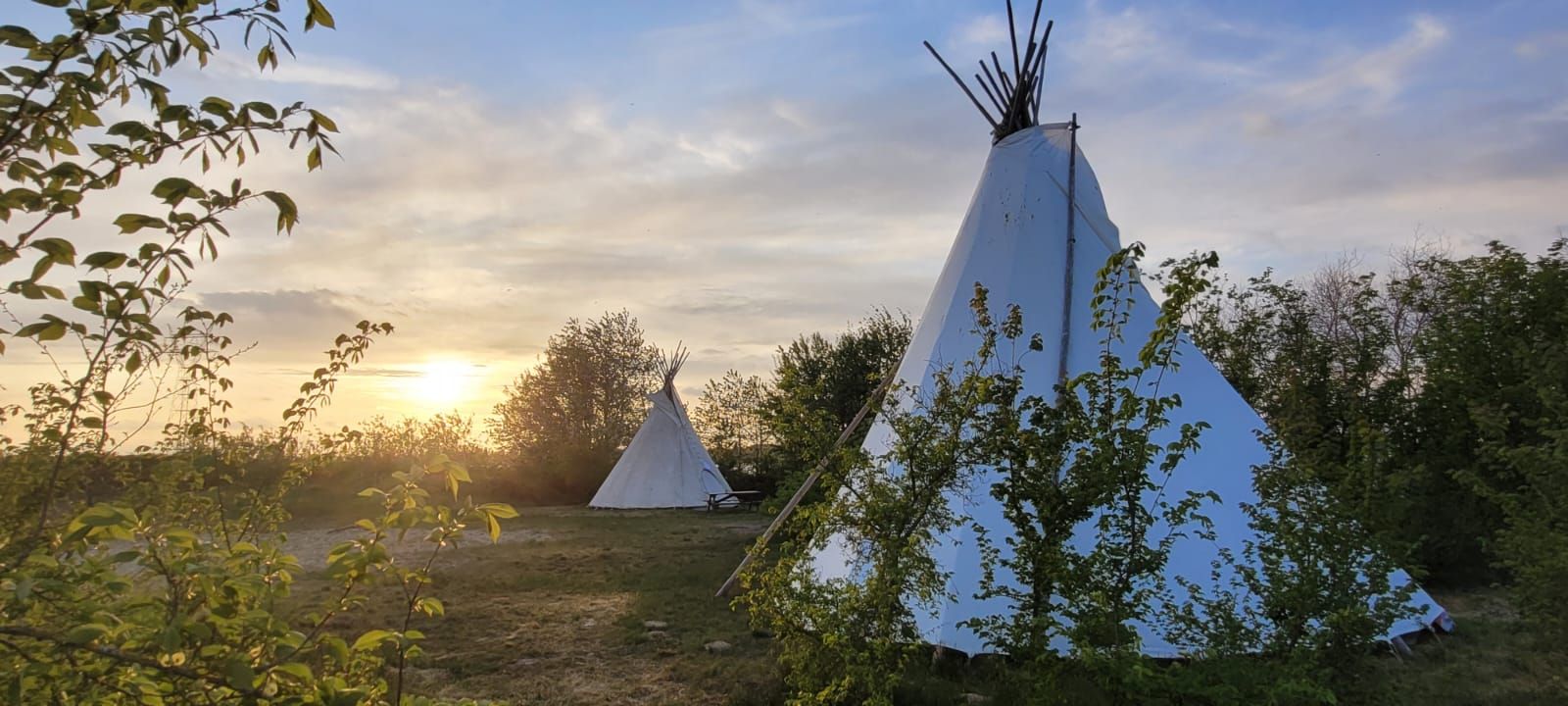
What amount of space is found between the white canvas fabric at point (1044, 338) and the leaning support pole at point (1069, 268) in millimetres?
42

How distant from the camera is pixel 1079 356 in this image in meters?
5.63

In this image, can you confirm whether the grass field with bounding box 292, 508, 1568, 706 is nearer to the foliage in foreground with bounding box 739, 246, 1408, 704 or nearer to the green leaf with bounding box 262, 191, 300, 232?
the foliage in foreground with bounding box 739, 246, 1408, 704

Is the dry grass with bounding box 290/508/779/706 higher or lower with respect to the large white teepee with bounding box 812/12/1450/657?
lower

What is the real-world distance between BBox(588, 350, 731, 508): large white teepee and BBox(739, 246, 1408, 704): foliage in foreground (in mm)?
15440

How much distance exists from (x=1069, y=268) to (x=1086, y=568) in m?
3.41

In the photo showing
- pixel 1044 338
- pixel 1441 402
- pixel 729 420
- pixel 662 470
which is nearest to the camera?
pixel 1044 338

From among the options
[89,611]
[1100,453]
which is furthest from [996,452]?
[89,611]

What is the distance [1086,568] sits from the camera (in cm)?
311

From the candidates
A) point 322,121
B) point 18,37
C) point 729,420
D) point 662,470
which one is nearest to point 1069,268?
Result: point 322,121

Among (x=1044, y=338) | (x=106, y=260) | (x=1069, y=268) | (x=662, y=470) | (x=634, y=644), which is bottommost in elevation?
(x=634, y=644)

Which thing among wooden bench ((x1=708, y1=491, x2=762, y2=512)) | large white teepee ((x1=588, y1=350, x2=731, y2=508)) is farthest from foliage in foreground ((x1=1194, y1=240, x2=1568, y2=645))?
large white teepee ((x1=588, y1=350, x2=731, y2=508))

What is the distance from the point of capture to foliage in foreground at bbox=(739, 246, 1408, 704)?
303cm

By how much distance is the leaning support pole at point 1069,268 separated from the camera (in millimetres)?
5594

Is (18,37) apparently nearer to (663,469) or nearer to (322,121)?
(322,121)
